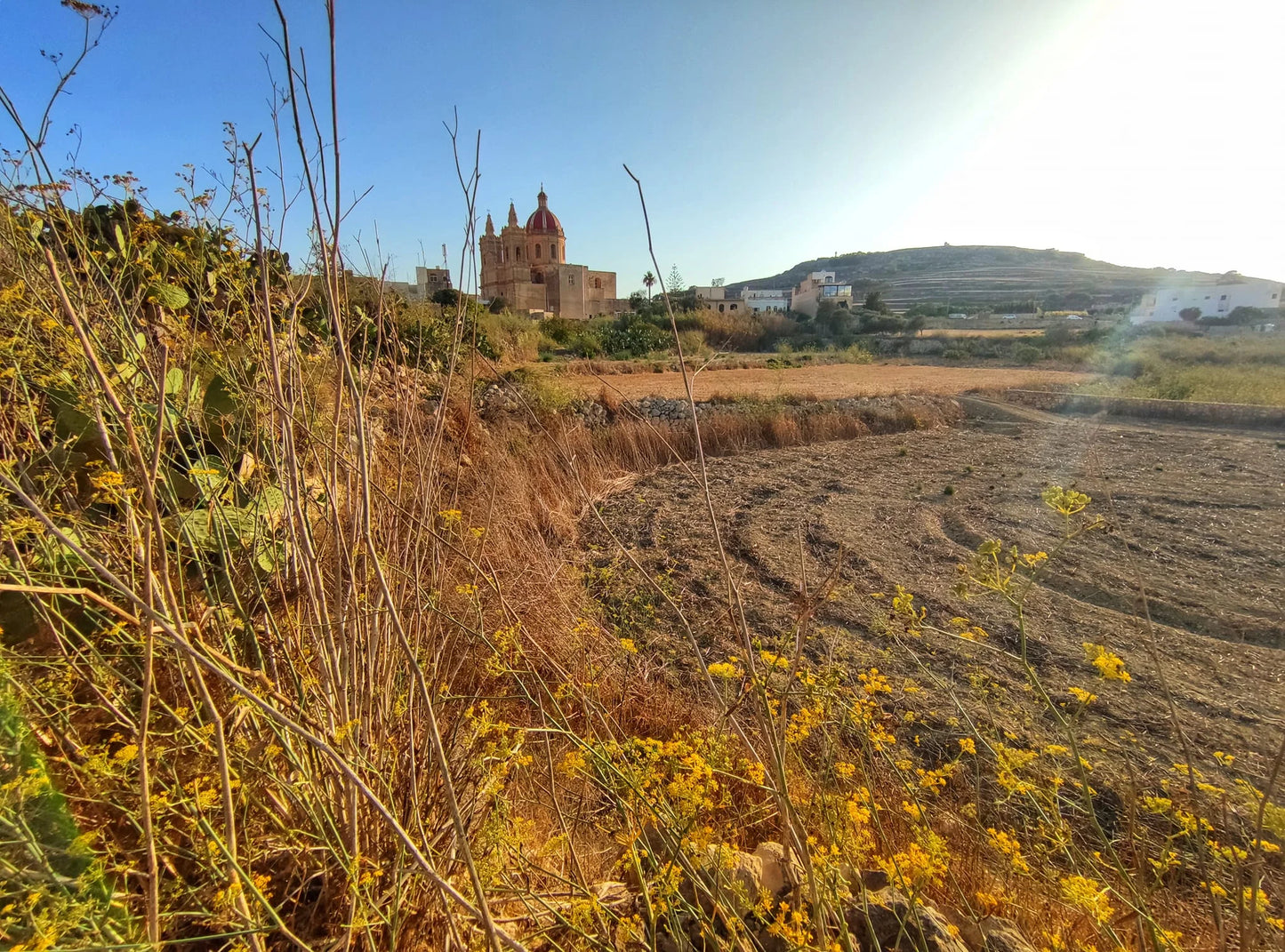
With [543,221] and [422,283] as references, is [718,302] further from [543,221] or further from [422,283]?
[422,283]

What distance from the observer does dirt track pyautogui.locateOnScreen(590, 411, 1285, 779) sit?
9.09 ft

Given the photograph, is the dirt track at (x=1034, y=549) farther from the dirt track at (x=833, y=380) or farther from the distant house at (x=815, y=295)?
the distant house at (x=815, y=295)

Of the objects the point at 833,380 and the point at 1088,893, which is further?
the point at 833,380

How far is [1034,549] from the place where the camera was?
4508mm

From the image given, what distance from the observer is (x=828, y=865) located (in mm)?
1081

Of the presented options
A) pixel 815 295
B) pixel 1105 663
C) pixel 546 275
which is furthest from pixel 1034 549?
pixel 815 295

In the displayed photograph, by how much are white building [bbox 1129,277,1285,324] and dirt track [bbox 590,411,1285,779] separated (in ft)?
171

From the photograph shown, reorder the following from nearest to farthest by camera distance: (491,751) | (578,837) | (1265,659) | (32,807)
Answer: (32,807)
(491,751)
(578,837)
(1265,659)

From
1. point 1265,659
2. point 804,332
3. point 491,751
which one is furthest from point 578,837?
point 804,332

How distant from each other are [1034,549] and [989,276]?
297ft

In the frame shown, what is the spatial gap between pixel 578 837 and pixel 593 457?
506 centimetres

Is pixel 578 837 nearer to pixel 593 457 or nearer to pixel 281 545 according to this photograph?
pixel 281 545

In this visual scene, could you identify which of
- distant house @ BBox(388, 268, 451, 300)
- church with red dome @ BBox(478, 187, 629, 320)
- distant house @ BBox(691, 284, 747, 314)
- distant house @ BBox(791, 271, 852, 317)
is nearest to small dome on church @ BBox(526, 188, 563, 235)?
Answer: church with red dome @ BBox(478, 187, 629, 320)

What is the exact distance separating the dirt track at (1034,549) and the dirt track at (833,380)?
3.15 m
